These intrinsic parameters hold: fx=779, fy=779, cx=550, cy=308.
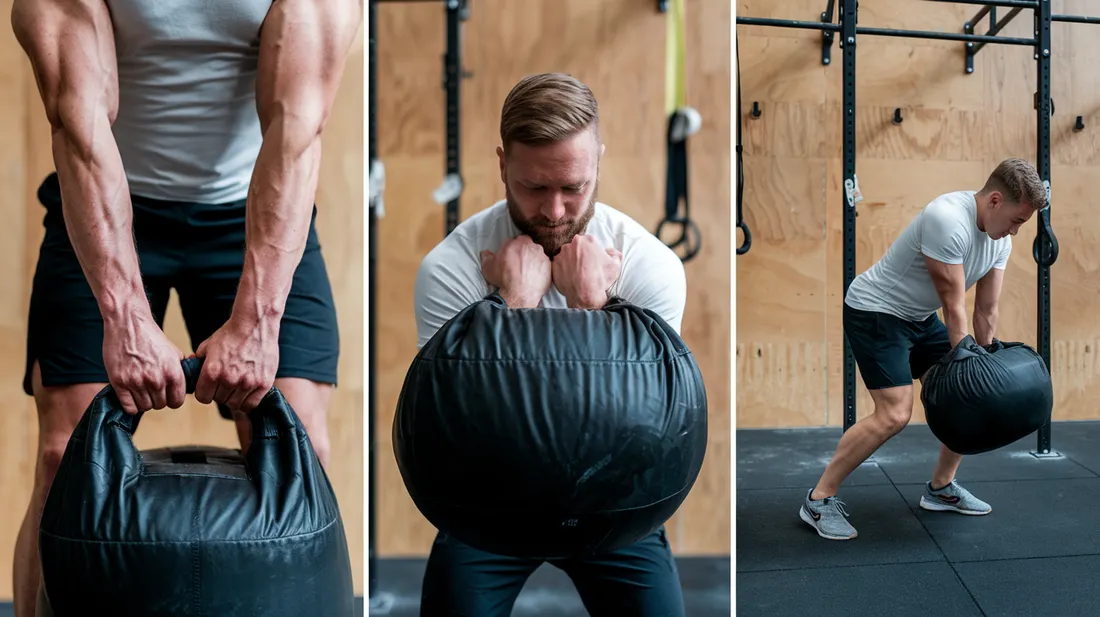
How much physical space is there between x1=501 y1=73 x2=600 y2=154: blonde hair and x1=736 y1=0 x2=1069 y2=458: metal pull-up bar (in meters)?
1.95

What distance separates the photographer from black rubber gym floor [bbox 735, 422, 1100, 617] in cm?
214

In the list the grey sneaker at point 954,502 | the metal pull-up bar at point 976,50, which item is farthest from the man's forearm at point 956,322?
the grey sneaker at point 954,502

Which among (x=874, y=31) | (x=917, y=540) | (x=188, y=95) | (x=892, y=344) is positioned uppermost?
(x=874, y=31)

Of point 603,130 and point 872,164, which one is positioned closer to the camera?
point 603,130

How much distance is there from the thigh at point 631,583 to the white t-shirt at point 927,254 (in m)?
1.67

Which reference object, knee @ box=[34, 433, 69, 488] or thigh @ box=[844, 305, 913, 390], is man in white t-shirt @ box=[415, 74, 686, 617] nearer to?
knee @ box=[34, 433, 69, 488]

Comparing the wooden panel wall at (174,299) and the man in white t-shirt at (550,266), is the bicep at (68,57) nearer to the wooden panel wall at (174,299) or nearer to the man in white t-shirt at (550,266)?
the man in white t-shirt at (550,266)

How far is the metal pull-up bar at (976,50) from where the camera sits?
9.11ft

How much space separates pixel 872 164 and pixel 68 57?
364cm

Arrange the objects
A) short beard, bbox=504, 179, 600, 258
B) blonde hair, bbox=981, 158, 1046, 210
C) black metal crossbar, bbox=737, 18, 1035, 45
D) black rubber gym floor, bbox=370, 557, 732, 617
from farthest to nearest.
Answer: black metal crossbar, bbox=737, 18, 1035, 45 < blonde hair, bbox=981, 158, 1046, 210 < black rubber gym floor, bbox=370, 557, 732, 617 < short beard, bbox=504, 179, 600, 258

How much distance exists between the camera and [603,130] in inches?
69.5

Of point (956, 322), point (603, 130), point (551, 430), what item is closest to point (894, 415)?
point (956, 322)

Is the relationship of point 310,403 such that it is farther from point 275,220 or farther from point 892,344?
point 892,344


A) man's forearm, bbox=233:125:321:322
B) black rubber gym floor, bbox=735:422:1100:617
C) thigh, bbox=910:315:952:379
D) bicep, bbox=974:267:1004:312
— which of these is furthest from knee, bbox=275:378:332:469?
bicep, bbox=974:267:1004:312
